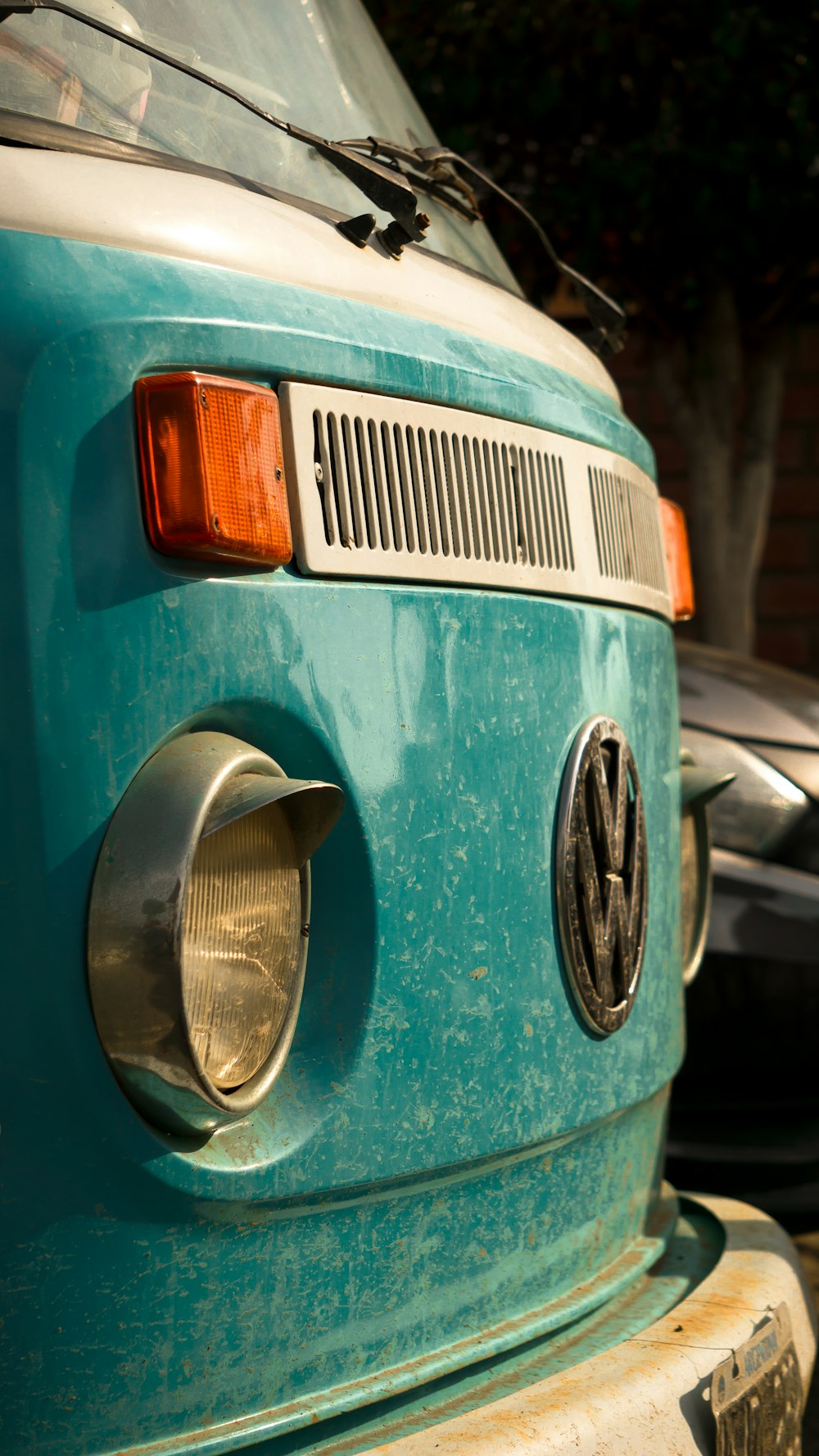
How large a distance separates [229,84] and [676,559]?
93cm

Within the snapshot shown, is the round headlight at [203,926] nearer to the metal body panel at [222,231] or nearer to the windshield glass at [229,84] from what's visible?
the metal body panel at [222,231]

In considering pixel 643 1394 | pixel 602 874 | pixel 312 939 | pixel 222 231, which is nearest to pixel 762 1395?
pixel 643 1394

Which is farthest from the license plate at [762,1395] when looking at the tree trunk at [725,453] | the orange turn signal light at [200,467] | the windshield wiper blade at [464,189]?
the tree trunk at [725,453]

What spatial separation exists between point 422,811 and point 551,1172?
1.50 feet

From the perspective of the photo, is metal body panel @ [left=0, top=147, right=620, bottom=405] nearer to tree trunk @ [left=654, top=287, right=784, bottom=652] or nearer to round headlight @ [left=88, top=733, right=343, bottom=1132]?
round headlight @ [left=88, top=733, right=343, bottom=1132]

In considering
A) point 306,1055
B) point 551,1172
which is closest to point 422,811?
point 306,1055

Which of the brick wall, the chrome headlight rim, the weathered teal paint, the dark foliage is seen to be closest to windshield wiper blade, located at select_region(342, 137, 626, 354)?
the chrome headlight rim

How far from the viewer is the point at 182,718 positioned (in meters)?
1.15

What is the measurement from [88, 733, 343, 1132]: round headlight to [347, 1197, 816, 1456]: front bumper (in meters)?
0.36

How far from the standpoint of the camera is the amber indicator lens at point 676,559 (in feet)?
6.93

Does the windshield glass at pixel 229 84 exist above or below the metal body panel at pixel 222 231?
above

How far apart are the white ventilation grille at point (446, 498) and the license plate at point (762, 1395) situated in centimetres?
82

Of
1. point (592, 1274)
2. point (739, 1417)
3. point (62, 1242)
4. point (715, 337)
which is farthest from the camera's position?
point (715, 337)

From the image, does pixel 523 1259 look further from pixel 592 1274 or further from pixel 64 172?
pixel 64 172
